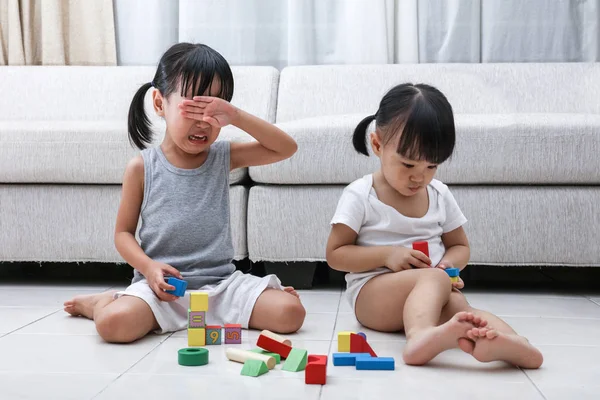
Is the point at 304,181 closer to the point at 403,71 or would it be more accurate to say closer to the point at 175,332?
the point at 175,332

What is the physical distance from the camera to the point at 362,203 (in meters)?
1.53

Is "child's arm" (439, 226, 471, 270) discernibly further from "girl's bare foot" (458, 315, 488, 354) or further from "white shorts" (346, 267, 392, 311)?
"girl's bare foot" (458, 315, 488, 354)

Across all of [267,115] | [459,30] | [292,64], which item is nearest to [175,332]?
[267,115]

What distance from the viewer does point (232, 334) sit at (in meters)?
1.40

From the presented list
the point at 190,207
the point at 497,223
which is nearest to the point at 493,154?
the point at 497,223

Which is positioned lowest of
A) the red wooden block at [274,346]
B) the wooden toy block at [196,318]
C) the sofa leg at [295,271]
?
the sofa leg at [295,271]

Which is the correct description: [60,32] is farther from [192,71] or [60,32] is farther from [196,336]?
[196,336]

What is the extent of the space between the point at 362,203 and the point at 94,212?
2.76ft

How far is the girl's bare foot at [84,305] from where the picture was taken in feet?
5.26

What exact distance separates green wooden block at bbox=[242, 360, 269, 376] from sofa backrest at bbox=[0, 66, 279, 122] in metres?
1.45

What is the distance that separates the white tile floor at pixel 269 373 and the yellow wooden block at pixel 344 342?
3 cm

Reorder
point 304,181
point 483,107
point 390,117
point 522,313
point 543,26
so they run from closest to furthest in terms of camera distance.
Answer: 1. point 390,117
2. point 522,313
3. point 304,181
4. point 483,107
5. point 543,26

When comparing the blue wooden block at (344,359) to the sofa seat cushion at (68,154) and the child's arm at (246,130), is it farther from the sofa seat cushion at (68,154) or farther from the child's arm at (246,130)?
the sofa seat cushion at (68,154)

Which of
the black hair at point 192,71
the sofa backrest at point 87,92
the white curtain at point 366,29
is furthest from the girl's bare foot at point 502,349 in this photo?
the white curtain at point 366,29
